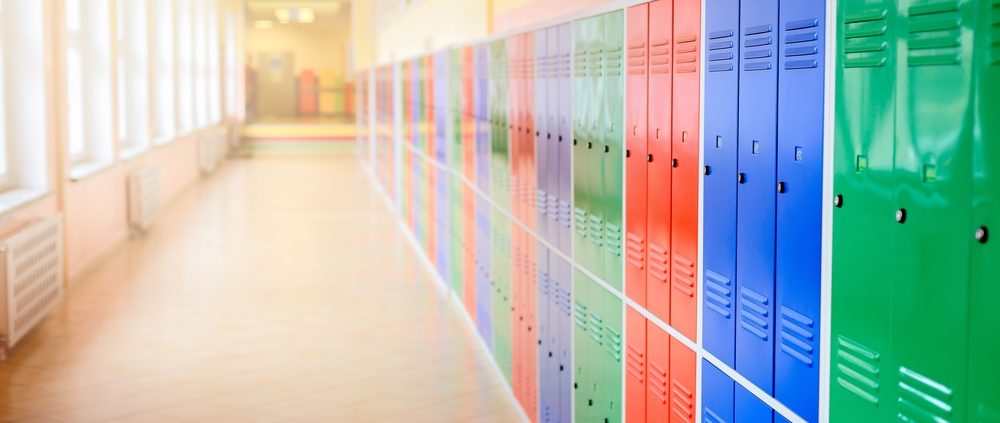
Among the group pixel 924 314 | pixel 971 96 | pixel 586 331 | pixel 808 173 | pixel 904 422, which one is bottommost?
pixel 586 331

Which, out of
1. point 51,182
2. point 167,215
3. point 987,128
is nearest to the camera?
point 987,128

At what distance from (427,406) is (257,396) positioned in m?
0.82

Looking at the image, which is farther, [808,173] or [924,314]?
[808,173]

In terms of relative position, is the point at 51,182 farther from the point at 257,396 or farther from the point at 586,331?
the point at 586,331

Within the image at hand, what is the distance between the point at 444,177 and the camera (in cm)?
830

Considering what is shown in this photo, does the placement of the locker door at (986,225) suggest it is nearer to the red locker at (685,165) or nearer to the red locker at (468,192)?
the red locker at (685,165)

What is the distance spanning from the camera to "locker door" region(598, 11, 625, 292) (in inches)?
138

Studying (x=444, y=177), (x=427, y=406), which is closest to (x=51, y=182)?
(x=444, y=177)

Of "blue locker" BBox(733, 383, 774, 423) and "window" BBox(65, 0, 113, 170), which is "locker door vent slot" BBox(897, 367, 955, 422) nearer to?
"blue locker" BBox(733, 383, 774, 423)

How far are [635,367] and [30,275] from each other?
14.0 ft

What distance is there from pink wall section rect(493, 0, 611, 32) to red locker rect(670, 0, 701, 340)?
1.28m

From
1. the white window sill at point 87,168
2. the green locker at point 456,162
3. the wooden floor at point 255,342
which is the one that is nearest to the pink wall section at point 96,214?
the white window sill at point 87,168

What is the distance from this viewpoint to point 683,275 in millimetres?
3008

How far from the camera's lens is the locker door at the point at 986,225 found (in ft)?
5.27
